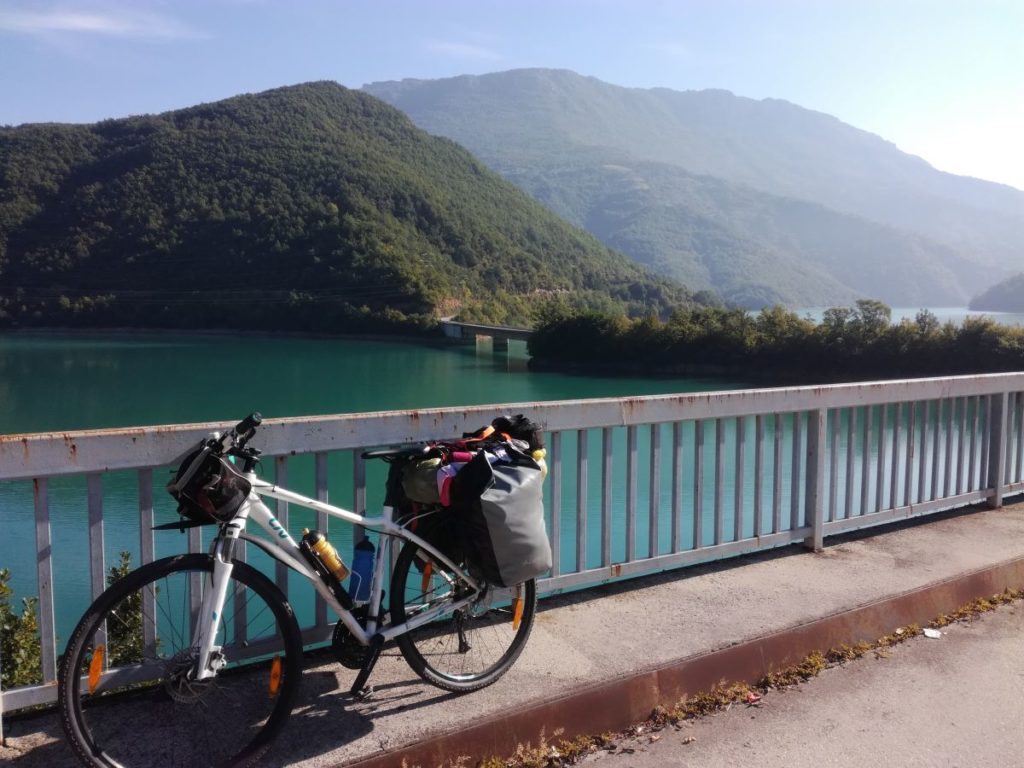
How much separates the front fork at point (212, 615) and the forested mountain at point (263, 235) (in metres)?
89.8

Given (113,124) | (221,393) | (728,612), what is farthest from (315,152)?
(728,612)

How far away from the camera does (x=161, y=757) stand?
2574mm

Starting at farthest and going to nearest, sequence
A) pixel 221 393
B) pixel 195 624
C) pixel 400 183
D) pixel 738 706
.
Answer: pixel 400 183 < pixel 221 393 < pixel 738 706 < pixel 195 624

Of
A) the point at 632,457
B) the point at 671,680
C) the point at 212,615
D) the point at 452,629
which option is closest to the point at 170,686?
the point at 212,615

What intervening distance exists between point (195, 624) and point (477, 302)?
101 m

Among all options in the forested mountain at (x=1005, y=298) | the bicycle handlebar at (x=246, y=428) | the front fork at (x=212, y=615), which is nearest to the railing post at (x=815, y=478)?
the bicycle handlebar at (x=246, y=428)

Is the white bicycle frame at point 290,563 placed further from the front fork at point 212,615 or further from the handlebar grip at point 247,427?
the handlebar grip at point 247,427

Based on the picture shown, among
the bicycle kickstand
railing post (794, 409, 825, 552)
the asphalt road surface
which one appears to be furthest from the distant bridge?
the bicycle kickstand

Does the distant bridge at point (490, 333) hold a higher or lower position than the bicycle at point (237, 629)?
lower

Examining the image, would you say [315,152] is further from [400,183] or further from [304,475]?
[304,475]

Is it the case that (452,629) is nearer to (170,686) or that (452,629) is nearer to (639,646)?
(639,646)

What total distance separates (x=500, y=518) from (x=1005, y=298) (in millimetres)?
123228

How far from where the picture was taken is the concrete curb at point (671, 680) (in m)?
2.84

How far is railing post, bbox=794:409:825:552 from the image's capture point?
488cm
